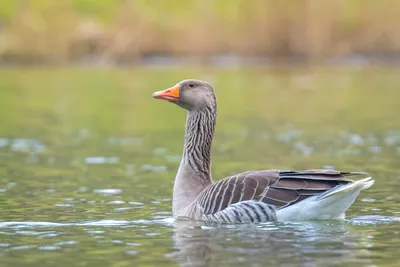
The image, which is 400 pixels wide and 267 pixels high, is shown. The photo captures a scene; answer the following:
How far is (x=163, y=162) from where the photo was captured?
1752cm

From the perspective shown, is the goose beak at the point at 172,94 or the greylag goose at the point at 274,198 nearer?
the greylag goose at the point at 274,198

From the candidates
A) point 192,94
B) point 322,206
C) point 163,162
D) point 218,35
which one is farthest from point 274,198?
point 218,35

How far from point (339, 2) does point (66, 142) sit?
77.8 ft

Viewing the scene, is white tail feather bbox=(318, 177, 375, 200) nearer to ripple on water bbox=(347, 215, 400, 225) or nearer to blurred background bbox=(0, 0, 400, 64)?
ripple on water bbox=(347, 215, 400, 225)

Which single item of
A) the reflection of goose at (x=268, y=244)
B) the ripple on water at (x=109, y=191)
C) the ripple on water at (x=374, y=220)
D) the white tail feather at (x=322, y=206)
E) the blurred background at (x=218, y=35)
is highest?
the blurred background at (x=218, y=35)

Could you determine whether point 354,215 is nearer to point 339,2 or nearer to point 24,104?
point 24,104

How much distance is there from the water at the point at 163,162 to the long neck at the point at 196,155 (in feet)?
1.68

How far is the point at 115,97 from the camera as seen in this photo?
32094 mm

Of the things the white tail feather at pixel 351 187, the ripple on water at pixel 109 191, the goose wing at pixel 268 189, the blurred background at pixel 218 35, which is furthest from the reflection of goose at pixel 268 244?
the blurred background at pixel 218 35

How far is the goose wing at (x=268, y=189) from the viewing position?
11070 millimetres

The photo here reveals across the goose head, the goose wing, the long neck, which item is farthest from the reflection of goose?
the goose head

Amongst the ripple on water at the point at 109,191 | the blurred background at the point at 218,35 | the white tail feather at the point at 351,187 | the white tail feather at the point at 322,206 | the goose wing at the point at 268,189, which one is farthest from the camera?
the blurred background at the point at 218,35

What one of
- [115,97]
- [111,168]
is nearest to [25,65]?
[115,97]

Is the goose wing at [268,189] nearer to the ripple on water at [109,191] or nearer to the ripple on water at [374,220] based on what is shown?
the ripple on water at [374,220]
